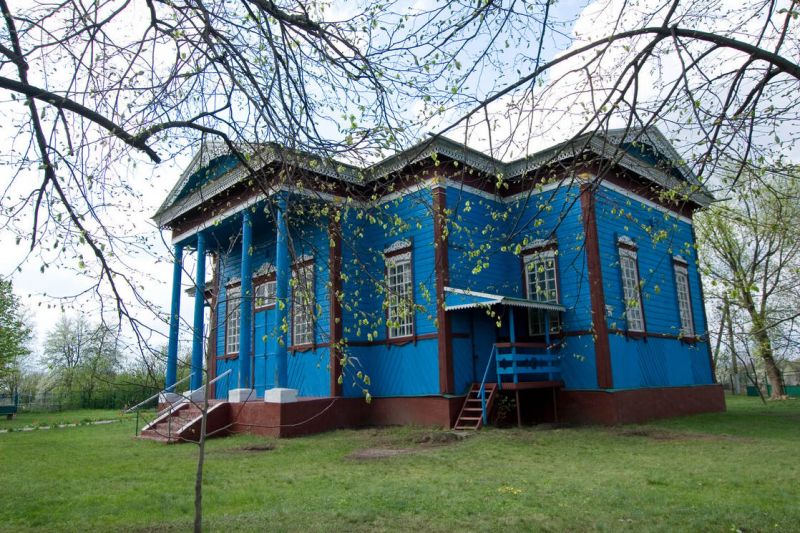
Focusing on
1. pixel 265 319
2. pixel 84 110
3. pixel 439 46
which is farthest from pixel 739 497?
pixel 265 319

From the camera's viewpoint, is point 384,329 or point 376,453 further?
point 384,329

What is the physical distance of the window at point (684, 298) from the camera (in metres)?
17.5

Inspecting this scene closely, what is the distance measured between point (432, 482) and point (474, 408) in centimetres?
596

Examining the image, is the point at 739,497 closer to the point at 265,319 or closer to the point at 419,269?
the point at 419,269

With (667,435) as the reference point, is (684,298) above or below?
above

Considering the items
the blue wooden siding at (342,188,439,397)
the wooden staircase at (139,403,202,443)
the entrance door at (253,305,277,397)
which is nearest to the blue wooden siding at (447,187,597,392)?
the blue wooden siding at (342,188,439,397)

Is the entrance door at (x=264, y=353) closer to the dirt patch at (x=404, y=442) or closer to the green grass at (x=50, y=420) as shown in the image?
the dirt patch at (x=404, y=442)

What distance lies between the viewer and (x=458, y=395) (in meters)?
13.5

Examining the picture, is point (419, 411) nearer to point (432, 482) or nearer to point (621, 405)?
point (621, 405)

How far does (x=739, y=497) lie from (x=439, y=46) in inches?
220

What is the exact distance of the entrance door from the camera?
54.4ft

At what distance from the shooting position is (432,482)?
7.51 meters

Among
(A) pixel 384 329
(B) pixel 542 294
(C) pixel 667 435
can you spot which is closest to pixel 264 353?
(A) pixel 384 329

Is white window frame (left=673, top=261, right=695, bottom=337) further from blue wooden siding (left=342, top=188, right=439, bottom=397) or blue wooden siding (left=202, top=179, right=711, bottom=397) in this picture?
blue wooden siding (left=342, top=188, right=439, bottom=397)
